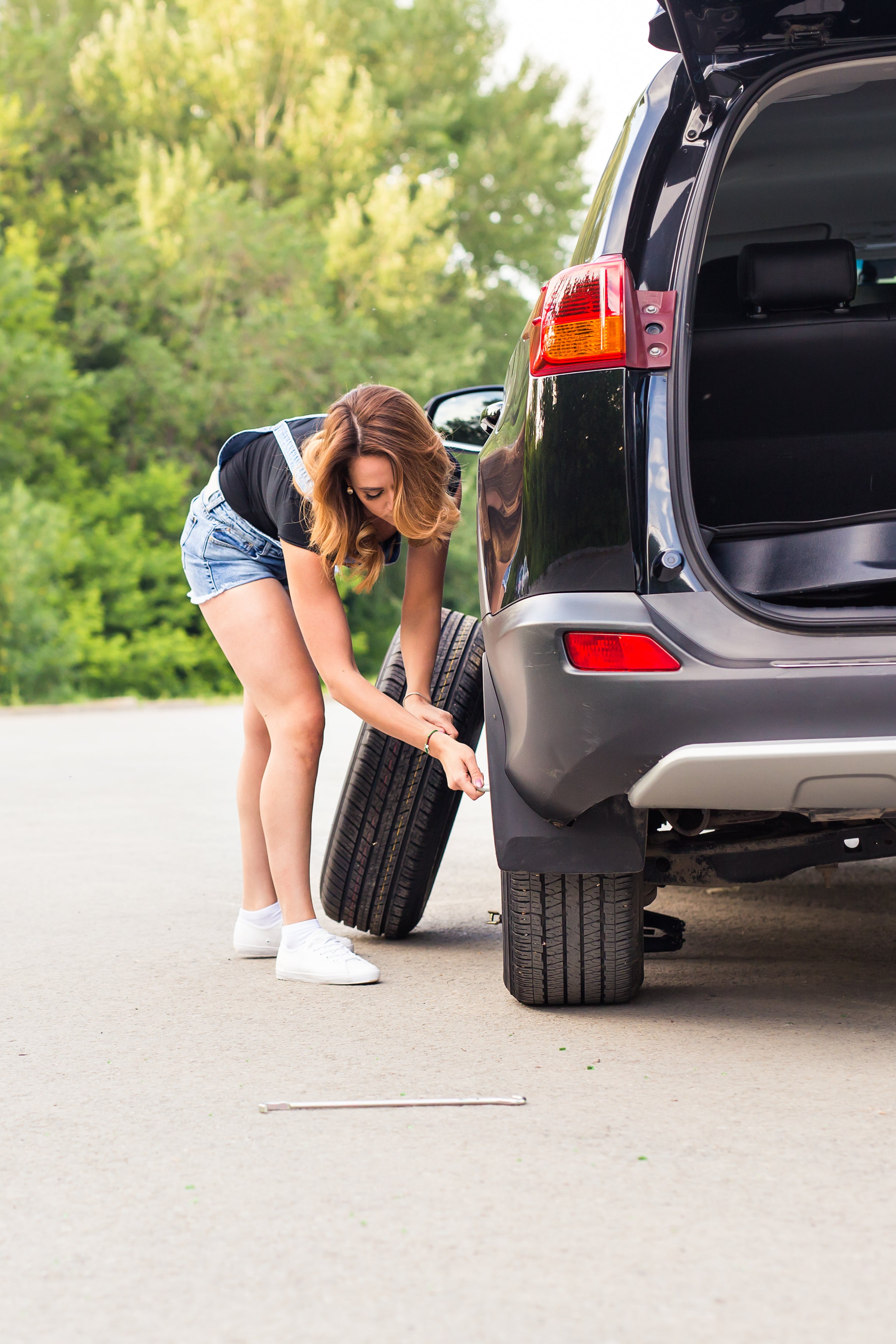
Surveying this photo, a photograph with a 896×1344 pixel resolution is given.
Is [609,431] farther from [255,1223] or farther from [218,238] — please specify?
[218,238]

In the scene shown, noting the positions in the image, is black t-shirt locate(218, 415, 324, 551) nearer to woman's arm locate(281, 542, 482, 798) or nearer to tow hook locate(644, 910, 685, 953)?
woman's arm locate(281, 542, 482, 798)

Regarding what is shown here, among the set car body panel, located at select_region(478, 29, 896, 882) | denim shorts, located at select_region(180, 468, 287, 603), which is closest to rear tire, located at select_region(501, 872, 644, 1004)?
car body panel, located at select_region(478, 29, 896, 882)

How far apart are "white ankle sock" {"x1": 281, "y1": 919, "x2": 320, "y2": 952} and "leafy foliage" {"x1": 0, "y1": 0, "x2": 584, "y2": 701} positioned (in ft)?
71.7

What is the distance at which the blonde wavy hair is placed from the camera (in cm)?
338

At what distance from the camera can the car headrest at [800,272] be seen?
11.2ft

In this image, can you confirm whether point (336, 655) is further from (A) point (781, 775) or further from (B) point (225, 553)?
(A) point (781, 775)

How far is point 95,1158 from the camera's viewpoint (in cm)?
238

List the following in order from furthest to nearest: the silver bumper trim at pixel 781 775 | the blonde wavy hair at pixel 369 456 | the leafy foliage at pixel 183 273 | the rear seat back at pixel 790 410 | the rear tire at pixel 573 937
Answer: the leafy foliage at pixel 183 273 < the rear seat back at pixel 790 410 < the blonde wavy hair at pixel 369 456 < the rear tire at pixel 573 937 < the silver bumper trim at pixel 781 775

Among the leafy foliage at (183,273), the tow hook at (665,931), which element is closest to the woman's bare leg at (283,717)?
the tow hook at (665,931)

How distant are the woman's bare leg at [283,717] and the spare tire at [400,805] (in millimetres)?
228

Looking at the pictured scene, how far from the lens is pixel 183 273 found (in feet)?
91.4

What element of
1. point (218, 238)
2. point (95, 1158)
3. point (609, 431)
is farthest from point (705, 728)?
point (218, 238)

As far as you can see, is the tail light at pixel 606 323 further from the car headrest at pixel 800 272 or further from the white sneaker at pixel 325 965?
the white sneaker at pixel 325 965

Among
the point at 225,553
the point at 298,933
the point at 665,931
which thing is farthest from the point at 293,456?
the point at 665,931
